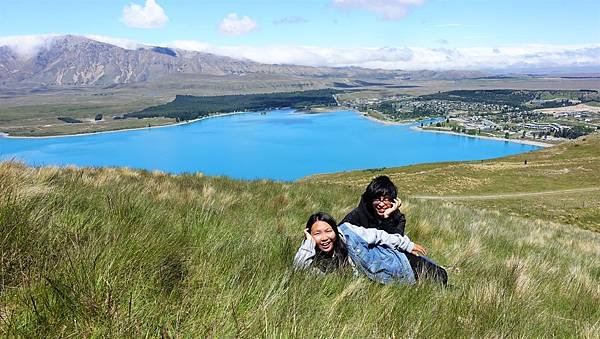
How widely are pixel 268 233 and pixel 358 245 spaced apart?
2.93 ft

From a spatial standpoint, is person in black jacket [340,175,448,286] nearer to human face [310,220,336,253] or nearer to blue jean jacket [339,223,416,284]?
blue jean jacket [339,223,416,284]

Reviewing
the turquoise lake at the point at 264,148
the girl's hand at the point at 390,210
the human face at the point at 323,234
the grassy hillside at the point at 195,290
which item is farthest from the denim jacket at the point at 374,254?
the turquoise lake at the point at 264,148

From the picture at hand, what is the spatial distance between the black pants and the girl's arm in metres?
0.09

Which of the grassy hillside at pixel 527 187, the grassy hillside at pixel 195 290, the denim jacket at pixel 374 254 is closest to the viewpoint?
the grassy hillside at pixel 195 290

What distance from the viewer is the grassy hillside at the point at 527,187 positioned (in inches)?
1147

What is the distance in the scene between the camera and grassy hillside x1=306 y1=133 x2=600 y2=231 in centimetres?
2912

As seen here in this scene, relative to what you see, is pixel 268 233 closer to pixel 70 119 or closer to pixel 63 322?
pixel 63 322

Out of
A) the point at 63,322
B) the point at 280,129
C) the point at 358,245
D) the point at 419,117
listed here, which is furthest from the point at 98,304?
the point at 419,117

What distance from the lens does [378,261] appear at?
3691mm

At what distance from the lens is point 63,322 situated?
162cm

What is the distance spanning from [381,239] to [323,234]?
2.13 feet

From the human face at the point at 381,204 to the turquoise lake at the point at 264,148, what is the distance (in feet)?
270

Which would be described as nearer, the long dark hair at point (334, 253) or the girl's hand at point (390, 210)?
the long dark hair at point (334, 253)

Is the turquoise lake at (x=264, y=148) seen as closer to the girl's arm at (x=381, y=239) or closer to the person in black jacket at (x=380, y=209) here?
the person in black jacket at (x=380, y=209)
